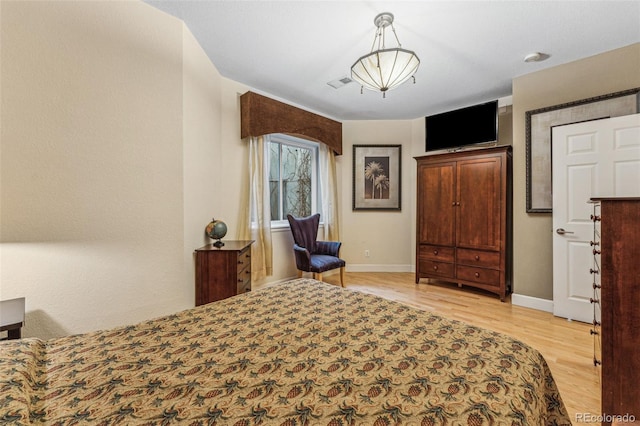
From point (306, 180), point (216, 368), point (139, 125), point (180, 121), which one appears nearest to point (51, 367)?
point (216, 368)

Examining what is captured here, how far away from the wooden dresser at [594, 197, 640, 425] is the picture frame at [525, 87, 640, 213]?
1975 mm

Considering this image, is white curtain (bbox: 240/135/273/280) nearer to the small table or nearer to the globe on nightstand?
the globe on nightstand

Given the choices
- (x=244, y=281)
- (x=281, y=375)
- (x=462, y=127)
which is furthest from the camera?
(x=462, y=127)

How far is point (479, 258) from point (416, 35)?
276cm

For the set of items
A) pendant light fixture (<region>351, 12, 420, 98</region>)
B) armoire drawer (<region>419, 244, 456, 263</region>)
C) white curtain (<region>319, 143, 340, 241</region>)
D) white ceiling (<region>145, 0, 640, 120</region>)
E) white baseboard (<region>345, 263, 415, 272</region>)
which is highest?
white ceiling (<region>145, 0, 640, 120</region>)

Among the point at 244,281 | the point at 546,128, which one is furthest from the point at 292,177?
the point at 546,128

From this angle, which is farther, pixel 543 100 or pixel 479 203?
pixel 479 203

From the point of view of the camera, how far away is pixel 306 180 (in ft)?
15.2

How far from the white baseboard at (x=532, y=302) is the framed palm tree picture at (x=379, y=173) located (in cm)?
217

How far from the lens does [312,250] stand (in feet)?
13.8

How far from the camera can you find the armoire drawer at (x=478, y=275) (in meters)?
3.45

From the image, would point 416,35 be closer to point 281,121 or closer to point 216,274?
point 281,121

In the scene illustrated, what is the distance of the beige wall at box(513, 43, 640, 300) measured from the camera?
107 inches

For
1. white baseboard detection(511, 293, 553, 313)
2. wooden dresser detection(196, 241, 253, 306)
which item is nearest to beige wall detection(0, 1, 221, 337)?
wooden dresser detection(196, 241, 253, 306)
